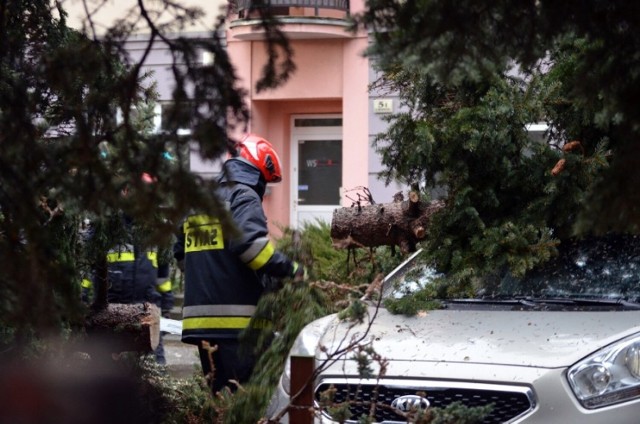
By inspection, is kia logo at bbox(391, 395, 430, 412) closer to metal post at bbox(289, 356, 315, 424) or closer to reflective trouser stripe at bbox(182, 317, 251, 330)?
metal post at bbox(289, 356, 315, 424)

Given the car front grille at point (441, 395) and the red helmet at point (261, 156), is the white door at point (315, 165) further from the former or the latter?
the car front grille at point (441, 395)

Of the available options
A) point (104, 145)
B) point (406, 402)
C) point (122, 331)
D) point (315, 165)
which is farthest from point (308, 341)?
point (315, 165)

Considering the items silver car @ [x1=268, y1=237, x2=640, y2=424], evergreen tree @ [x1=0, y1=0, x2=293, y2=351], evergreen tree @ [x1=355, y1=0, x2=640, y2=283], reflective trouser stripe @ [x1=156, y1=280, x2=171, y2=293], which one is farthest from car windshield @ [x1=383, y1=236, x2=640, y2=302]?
reflective trouser stripe @ [x1=156, y1=280, x2=171, y2=293]

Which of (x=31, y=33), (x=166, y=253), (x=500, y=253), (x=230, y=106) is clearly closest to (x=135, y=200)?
(x=230, y=106)

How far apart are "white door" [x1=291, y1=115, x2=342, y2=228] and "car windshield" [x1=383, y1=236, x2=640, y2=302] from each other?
10.0m

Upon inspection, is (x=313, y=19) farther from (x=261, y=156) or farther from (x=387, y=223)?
(x=387, y=223)

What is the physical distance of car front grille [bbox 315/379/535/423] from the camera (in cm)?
461

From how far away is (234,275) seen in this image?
6.39m

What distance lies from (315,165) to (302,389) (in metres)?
11.8

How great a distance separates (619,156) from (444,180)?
105 inches

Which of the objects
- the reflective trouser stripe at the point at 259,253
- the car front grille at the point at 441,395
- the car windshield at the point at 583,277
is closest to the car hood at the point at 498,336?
the car front grille at the point at 441,395

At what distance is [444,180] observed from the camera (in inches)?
242

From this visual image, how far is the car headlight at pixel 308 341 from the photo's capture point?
5227 mm

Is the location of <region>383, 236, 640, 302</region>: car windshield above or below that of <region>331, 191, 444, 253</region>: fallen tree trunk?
below
